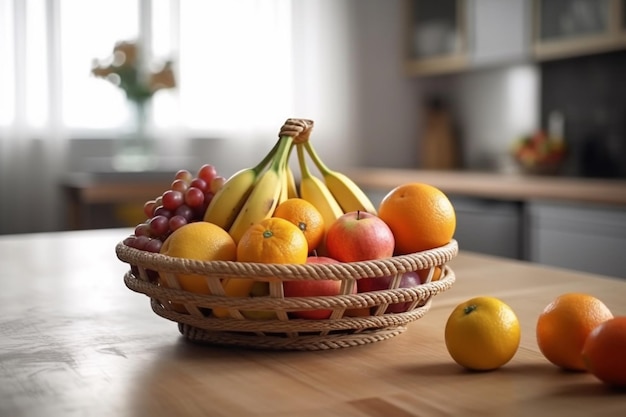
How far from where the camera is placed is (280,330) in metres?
0.88

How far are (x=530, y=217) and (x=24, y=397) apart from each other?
8.46 feet

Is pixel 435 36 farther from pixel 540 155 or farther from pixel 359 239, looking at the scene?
pixel 359 239

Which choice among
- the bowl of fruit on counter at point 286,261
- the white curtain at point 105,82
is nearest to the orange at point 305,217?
the bowl of fruit on counter at point 286,261

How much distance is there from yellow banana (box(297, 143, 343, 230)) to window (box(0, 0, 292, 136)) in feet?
9.38

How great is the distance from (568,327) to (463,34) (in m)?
3.35

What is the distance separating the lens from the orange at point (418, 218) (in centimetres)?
98

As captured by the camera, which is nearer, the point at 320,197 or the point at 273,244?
the point at 273,244

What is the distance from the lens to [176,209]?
105 cm

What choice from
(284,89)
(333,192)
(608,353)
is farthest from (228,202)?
(284,89)

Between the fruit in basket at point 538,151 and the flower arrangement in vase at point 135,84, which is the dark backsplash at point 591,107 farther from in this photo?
the flower arrangement in vase at point 135,84

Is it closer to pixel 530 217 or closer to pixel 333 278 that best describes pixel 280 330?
pixel 333 278

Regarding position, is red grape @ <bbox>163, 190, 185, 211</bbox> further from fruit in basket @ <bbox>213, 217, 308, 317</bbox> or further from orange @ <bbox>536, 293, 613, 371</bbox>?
orange @ <bbox>536, 293, 613, 371</bbox>

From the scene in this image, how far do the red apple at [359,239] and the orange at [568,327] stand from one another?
0.19m

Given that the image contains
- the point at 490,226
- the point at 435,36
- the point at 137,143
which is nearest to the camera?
the point at 490,226
